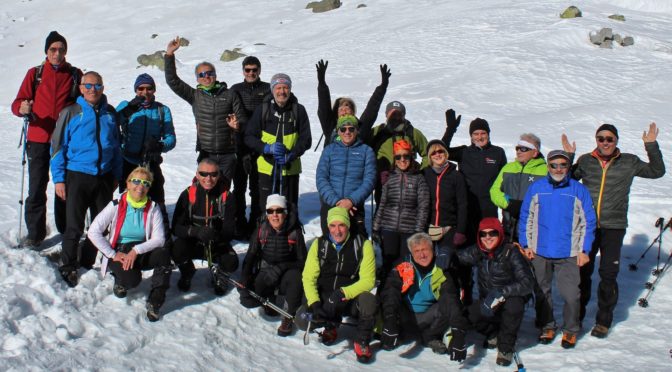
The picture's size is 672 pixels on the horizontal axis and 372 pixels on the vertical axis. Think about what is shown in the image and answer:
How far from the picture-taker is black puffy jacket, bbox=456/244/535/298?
6098mm

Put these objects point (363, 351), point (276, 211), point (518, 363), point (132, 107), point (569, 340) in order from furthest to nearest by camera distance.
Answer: point (132, 107) → point (276, 211) → point (569, 340) → point (363, 351) → point (518, 363)

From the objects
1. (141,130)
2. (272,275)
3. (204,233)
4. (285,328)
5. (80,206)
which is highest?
(141,130)

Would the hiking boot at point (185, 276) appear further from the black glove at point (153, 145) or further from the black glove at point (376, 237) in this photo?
the black glove at point (376, 237)

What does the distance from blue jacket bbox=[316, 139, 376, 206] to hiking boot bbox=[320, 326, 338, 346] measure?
1.44 metres

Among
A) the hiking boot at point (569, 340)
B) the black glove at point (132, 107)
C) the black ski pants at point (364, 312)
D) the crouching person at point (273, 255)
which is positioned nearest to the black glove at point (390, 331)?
the black ski pants at point (364, 312)

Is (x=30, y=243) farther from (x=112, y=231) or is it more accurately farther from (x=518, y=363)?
(x=518, y=363)

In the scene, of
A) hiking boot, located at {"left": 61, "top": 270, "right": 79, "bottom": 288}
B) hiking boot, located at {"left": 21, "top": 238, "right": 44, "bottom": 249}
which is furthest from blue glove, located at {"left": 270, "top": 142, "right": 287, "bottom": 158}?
hiking boot, located at {"left": 21, "top": 238, "right": 44, "bottom": 249}

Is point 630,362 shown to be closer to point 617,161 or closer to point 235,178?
point 617,161

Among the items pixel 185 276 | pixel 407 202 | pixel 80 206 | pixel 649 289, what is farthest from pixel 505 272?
pixel 80 206

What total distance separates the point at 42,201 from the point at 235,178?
7.62 feet

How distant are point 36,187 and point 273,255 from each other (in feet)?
8.97

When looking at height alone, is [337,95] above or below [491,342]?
above

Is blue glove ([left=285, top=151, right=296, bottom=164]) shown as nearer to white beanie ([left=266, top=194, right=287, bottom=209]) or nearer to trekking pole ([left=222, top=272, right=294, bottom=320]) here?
white beanie ([left=266, top=194, right=287, bottom=209])

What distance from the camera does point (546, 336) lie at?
6.52 meters
